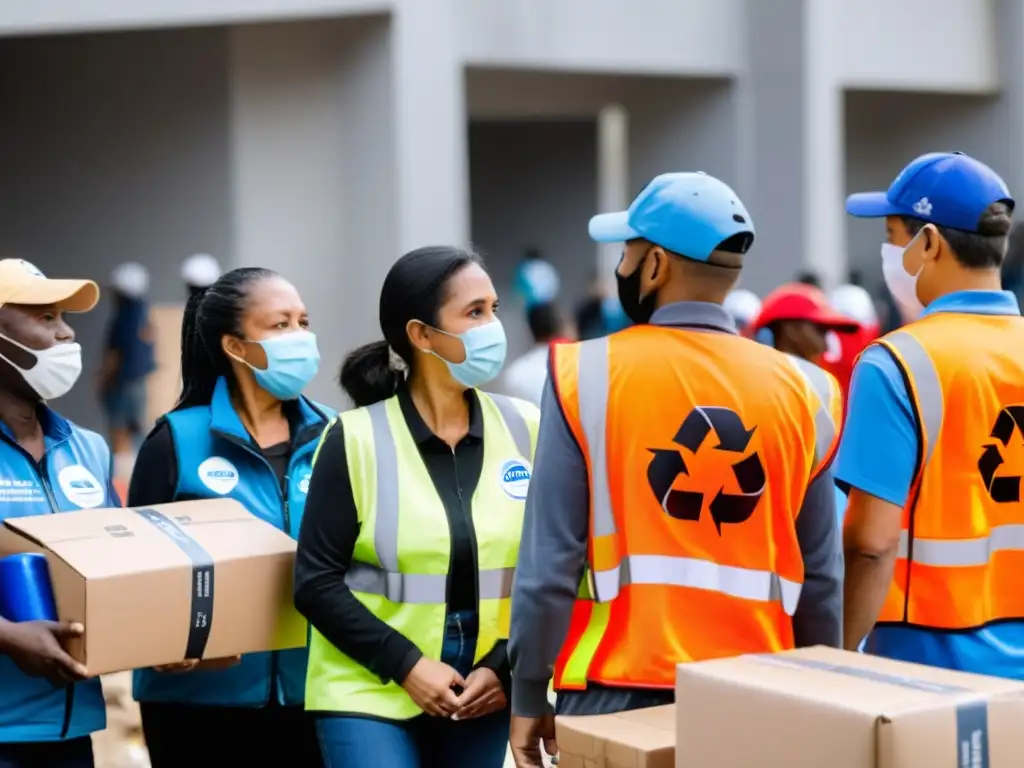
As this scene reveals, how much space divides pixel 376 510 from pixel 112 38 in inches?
467

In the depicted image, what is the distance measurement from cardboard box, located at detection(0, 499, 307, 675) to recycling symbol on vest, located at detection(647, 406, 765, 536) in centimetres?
101

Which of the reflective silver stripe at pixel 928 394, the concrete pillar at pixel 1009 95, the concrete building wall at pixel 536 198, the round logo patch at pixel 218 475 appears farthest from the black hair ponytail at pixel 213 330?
the concrete building wall at pixel 536 198

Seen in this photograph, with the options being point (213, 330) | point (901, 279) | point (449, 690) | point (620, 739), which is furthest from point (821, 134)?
point (620, 739)

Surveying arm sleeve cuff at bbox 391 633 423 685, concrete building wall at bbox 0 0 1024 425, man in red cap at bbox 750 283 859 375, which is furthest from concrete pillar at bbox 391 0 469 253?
arm sleeve cuff at bbox 391 633 423 685

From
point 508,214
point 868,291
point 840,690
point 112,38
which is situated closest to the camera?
point 840,690

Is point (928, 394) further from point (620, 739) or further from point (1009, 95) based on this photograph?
point (1009, 95)

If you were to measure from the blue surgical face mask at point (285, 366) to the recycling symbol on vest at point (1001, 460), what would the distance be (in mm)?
1680

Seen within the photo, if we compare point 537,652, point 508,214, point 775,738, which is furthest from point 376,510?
point 508,214

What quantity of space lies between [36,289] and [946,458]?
2086 mm

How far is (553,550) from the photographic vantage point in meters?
2.95

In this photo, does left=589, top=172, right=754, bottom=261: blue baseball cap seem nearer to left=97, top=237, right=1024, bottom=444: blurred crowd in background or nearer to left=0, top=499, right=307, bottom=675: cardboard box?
left=0, top=499, right=307, bottom=675: cardboard box

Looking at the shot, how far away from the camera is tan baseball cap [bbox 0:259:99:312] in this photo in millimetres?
3777

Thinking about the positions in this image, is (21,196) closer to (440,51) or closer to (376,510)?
(440,51)

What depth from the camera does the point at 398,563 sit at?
3449mm
